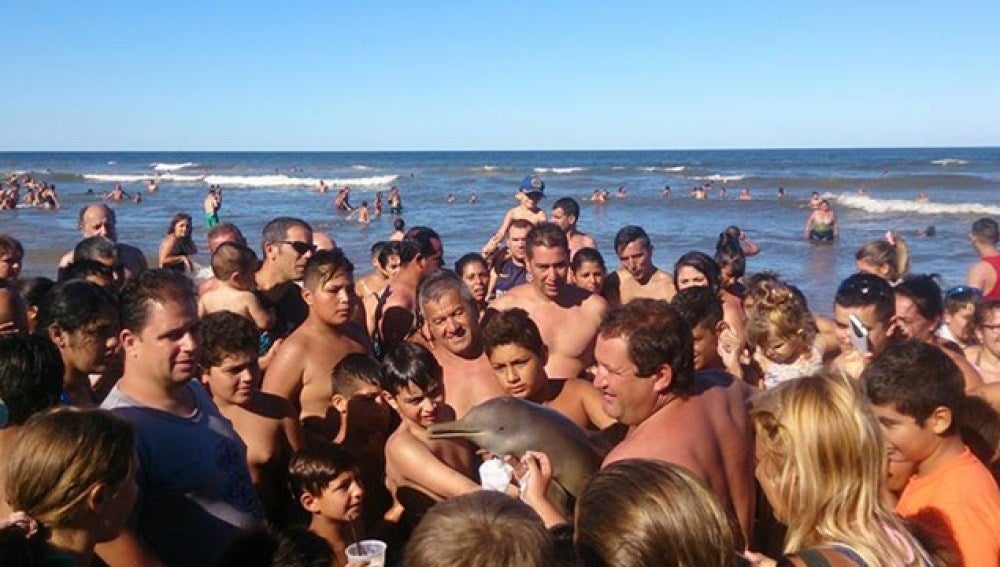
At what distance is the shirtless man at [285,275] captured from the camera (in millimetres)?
6047

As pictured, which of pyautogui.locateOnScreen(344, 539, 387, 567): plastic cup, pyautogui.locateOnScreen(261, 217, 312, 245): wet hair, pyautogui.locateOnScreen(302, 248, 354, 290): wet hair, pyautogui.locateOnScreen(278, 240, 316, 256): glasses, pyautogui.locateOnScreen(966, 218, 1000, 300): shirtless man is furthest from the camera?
pyautogui.locateOnScreen(966, 218, 1000, 300): shirtless man

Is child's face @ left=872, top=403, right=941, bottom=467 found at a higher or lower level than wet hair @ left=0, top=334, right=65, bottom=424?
→ lower

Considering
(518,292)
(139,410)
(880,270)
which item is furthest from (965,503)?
Result: (880,270)

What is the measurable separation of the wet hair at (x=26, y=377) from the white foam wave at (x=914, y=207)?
1217 inches

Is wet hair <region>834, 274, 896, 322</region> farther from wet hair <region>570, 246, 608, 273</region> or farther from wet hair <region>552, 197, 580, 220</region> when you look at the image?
wet hair <region>552, 197, 580, 220</region>

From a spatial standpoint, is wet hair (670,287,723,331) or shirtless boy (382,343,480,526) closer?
shirtless boy (382,343,480,526)

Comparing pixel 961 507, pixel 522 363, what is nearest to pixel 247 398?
pixel 522 363

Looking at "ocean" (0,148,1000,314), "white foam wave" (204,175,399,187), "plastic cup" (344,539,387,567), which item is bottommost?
"white foam wave" (204,175,399,187)

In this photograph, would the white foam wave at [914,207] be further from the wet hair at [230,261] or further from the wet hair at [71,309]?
the wet hair at [71,309]

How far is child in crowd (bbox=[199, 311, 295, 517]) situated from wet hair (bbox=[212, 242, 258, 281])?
1.72 m

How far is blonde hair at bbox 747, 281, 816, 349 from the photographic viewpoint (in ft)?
15.0

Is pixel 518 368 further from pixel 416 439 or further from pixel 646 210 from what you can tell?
pixel 646 210

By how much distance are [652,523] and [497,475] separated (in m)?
0.91

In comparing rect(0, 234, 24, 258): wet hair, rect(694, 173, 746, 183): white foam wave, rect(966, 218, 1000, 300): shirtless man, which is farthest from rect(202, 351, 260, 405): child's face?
rect(694, 173, 746, 183): white foam wave
